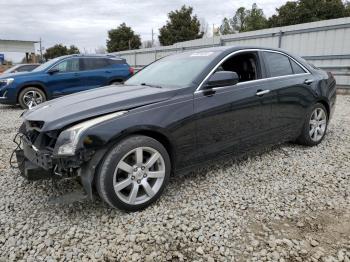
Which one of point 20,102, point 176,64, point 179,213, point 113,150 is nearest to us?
point 113,150

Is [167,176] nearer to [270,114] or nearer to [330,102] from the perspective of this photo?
[270,114]

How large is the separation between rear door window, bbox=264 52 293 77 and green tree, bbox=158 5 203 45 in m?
31.2

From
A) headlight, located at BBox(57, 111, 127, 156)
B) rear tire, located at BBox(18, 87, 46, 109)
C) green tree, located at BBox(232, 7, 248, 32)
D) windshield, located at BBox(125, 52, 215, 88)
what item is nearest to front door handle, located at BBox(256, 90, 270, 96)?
windshield, located at BBox(125, 52, 215, 88)

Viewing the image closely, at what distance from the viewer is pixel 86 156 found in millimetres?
2617

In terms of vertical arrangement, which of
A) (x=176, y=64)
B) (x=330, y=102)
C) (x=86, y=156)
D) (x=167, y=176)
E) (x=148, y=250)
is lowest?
(x=148, y=250)

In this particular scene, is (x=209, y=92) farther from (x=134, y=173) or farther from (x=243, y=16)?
(x=243, y=16)

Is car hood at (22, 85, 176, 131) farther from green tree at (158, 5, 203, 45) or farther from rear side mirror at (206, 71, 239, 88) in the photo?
green tree at (158, 5, 203, 45)

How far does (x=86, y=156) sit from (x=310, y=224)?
2070 mm

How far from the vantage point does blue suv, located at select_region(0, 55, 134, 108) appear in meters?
9.01

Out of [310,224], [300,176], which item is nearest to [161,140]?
[310,224]

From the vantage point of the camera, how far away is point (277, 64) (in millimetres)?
4238

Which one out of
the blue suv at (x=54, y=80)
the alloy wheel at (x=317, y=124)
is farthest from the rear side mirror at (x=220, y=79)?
the blue suv at (x=54, y=80)

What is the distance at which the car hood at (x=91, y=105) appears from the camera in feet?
9.09

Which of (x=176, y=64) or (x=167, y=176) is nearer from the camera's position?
(x=167, y=176)
